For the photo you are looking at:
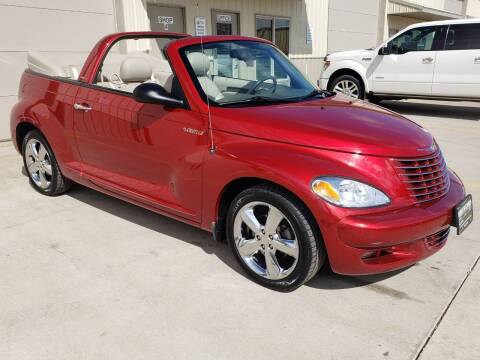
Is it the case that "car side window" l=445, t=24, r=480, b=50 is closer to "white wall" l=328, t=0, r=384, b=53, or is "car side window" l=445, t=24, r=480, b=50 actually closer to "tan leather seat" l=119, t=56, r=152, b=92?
"white wall" l=328, t=0, r=384, b=53

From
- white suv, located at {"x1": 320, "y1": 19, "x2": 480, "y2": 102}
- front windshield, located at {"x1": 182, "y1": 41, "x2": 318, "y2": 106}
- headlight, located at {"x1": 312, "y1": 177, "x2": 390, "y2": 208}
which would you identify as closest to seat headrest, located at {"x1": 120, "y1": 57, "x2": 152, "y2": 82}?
front windshield, located at {"x1": 182, "y1": 41, "x2": 318, "y2": 106}

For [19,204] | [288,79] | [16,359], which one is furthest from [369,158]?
[19,204]

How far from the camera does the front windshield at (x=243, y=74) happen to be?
3.34 metres

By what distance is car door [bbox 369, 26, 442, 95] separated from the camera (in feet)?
31.0

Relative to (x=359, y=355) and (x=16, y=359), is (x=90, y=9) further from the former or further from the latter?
(x=359, y=355)

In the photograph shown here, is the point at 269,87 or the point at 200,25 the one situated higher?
the point at 200,25

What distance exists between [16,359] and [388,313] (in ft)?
6.93

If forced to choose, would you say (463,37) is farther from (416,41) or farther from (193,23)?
(193,23)

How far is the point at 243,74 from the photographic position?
3.65 m

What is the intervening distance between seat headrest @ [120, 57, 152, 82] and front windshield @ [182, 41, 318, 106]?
1041mm

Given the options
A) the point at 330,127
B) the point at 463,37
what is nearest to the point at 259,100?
the point at 330,127

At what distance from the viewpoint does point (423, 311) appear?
2.77 meters

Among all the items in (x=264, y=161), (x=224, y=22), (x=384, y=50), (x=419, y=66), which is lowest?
(x=264, y=161)

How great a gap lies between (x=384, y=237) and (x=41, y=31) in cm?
741
